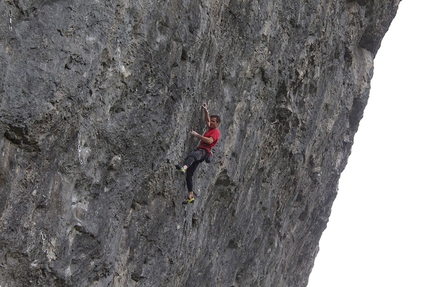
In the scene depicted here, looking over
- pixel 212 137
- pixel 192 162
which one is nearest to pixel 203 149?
pixel 212 137

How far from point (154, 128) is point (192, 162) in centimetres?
133

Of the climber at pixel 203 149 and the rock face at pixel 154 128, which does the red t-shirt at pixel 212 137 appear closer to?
the climber at pixel 203 149

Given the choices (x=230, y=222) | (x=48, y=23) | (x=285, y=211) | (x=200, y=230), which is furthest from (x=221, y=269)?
(x=48, y=23)

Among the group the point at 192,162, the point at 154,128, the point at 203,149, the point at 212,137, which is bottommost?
the point at 192,162

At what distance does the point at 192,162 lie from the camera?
11773mm

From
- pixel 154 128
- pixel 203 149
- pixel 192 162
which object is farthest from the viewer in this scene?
pixel 203 149

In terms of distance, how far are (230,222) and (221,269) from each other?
1668 mm

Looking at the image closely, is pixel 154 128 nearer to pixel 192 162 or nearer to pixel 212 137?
pixel 192 162

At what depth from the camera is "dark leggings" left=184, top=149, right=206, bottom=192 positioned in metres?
11.7

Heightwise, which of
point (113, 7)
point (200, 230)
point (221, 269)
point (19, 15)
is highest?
point (113, 7)

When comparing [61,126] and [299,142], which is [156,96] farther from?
[299,142]

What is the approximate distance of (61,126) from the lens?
8.95 metres

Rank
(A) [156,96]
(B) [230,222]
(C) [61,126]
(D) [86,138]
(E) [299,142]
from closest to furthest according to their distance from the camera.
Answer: (C) [61,126] < (D) [86,138] < (A) [156,96] < (B) [230,222] < (E) [299,142]

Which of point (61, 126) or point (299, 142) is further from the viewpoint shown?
point (299, 142)
